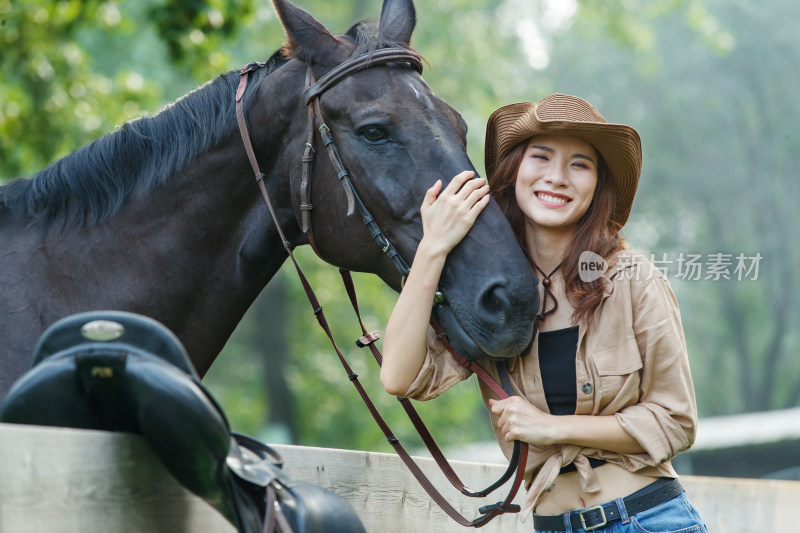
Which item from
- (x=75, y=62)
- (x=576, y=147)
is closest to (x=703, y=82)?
(x=75, y=62)

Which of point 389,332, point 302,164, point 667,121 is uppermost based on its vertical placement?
point 667,121

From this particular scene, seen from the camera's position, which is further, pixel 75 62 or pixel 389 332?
pixel 75 62

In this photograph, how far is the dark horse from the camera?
2973 millimetres

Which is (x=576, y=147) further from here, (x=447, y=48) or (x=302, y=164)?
(x=447, y=48)

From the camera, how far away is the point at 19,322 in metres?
2.95

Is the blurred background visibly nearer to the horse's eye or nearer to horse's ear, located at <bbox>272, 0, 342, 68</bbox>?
the horse's eye

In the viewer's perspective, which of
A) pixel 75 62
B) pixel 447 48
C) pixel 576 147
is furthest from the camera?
pixel 447 48

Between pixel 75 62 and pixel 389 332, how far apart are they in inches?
281

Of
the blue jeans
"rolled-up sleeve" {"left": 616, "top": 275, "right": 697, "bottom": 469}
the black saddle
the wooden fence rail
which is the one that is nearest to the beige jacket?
"rolled-up sleeve" {"left": 616, "top": 275, "right": 697, "bottom": 469}

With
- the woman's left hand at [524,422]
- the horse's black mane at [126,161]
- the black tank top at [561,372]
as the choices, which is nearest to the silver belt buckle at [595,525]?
the black tank top at [561,372]

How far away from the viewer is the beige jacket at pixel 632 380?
2.54 metres

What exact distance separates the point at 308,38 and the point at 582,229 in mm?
1265

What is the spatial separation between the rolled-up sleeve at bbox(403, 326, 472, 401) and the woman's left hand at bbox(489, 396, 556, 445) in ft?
0.70

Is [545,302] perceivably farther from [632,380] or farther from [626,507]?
[626,507]
